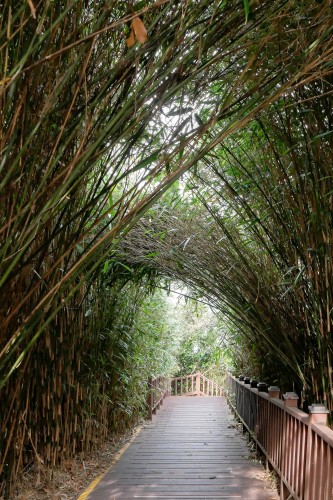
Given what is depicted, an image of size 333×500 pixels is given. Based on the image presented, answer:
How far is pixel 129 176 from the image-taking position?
11.2ft

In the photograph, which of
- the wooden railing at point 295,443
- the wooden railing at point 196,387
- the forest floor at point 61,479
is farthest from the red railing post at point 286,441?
the wooden railing at point 196,387

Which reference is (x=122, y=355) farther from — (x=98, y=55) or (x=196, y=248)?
(x=98, y=55)

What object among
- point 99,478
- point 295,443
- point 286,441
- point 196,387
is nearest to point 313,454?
point 295,443

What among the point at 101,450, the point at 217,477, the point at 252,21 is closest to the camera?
the point at 252,21

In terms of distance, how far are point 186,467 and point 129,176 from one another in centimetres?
261

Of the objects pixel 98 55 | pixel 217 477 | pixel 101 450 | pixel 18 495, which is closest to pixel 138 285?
pixel 101 450

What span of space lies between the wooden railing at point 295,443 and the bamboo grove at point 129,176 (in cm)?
25

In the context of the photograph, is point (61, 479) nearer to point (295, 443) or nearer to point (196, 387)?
point (295, 443)

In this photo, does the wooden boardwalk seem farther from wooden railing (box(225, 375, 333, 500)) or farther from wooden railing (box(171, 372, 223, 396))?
wooden railing (box(171, 372, 223, 396))

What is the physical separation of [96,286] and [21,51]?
121 inches

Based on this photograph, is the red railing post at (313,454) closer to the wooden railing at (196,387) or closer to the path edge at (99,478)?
the path edge at (99,478)

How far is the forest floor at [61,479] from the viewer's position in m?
3.38

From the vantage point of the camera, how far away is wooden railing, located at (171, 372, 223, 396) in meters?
14.1

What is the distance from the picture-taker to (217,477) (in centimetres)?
439
